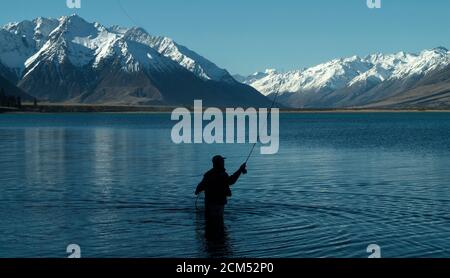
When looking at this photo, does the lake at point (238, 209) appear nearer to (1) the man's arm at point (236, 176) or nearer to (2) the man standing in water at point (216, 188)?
(2) the man standing in water at point (216, 188)

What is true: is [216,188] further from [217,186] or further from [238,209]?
[238,209]

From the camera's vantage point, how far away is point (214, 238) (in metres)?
24.7

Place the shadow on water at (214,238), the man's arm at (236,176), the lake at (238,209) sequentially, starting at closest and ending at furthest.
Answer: the shadow on water at (214,238) < the lake at (238,209) < the man's arm at (236,176)

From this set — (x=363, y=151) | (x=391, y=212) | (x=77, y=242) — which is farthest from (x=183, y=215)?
(x=363, y=151)

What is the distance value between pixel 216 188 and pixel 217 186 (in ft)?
0.33

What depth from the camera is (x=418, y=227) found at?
26.3 m

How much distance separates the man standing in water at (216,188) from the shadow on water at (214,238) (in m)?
0.03

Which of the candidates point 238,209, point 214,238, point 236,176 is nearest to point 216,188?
point 236,176

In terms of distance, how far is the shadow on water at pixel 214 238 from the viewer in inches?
891

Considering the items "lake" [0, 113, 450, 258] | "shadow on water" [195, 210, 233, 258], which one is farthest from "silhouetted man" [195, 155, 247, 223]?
"lake" [0, 113, 450, 258]

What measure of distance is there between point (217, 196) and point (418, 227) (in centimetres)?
707

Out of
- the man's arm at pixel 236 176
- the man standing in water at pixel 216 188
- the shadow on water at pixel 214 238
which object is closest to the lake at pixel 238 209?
the shadow on water at pixel 214 238

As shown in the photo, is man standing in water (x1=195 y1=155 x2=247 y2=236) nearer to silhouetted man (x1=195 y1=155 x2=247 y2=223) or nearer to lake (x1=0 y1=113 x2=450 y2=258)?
silhouetted man (x1=195 y1=155 x2=247 y2=223)
